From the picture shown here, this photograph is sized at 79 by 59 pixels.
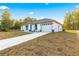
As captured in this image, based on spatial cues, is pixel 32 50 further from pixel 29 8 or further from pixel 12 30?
pixel 29 8

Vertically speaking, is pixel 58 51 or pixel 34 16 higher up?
pixel 34 16

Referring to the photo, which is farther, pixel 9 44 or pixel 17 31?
pixel 17 31

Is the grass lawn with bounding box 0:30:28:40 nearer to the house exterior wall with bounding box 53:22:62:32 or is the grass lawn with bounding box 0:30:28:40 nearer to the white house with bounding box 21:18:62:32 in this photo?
the white house with bounding box 21:18:62:32

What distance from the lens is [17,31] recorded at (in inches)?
86.3

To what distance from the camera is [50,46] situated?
6.91 feet

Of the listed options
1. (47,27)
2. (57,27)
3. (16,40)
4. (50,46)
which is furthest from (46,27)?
(16,40)

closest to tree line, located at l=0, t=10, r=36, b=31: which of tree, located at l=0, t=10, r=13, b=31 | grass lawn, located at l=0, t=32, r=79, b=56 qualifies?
tree, located at l=0, t=10, r=13, b=31

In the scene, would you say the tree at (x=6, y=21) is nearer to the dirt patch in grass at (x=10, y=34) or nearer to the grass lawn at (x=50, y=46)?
the dirt patch in grass at (x=10, y=34)

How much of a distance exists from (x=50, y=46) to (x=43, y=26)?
28 centimetres

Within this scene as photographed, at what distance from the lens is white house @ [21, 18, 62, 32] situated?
217cm

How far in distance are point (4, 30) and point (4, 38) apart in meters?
0.10

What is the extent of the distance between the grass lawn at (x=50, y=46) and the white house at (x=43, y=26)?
76mm

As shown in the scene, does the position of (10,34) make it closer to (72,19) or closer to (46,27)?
(46,27)

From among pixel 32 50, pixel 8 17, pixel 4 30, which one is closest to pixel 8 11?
pixel 8 17
